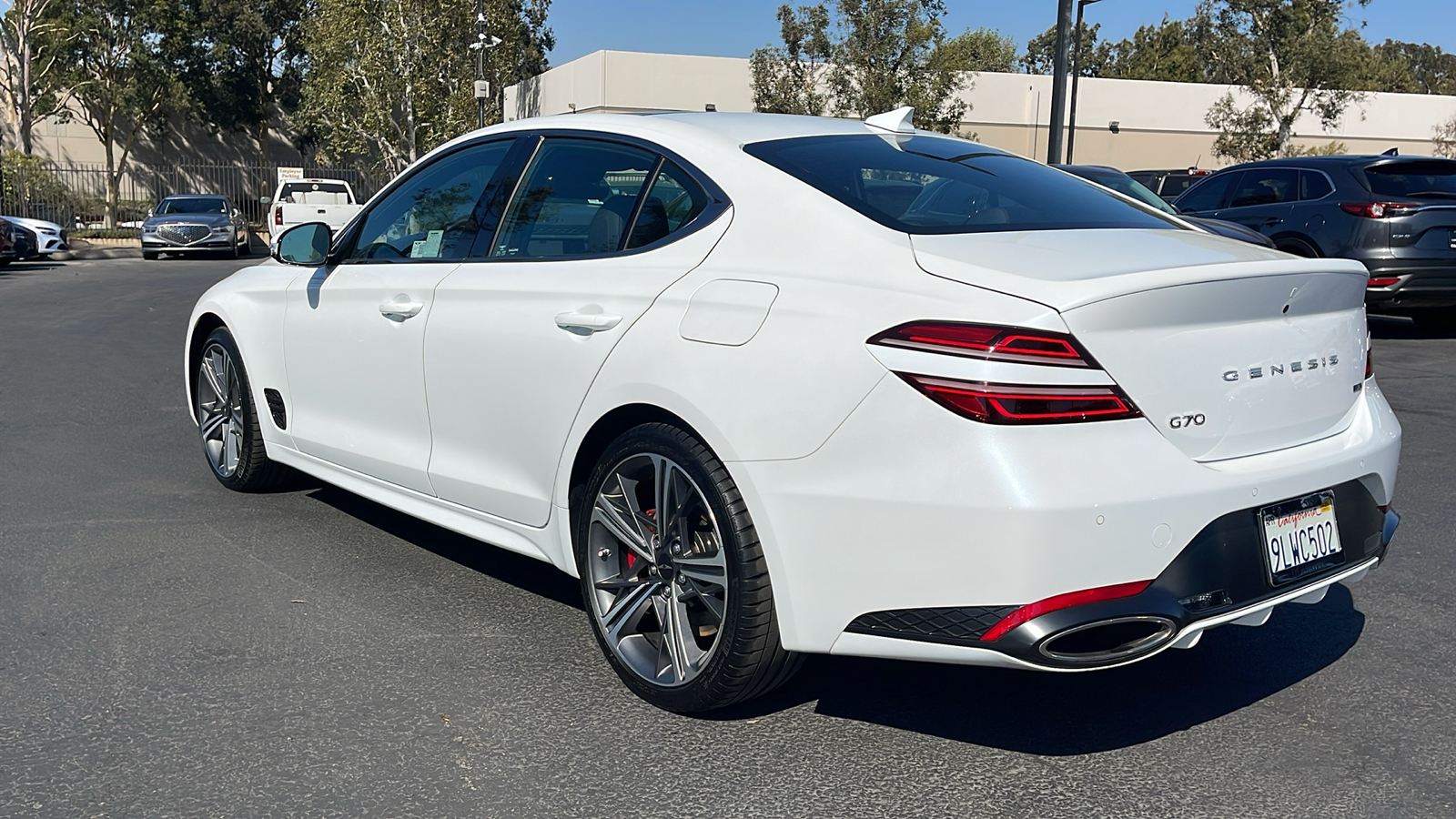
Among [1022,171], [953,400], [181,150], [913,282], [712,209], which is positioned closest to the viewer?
[953,400]

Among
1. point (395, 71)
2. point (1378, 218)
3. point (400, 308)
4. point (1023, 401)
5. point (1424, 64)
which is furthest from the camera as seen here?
point (1424, 64)

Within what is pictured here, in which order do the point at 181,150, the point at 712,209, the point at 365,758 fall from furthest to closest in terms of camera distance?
the point at 181,150 < the point at 712,209 < the point at 365,758

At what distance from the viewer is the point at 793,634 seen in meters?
3.12

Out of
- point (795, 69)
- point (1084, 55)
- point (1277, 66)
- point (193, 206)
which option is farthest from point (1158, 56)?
point (193, 206)

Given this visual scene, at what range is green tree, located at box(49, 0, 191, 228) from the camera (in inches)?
1779

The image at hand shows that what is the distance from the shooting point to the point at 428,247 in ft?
15.2


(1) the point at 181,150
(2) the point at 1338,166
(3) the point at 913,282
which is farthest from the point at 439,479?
(1) the point at 181,150

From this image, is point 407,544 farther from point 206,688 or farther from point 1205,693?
point 1205,693

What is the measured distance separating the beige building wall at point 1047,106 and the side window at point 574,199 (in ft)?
111

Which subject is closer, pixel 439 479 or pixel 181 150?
pixel 439 479

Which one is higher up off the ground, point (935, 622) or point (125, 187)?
point (125, 187)

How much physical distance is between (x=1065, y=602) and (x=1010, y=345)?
0.57m

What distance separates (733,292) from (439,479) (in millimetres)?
1493

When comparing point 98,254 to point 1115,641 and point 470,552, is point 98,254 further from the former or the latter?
point 1115,641
